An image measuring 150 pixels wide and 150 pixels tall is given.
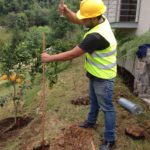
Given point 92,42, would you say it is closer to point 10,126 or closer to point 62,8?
point 62,8

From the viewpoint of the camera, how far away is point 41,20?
75.6m

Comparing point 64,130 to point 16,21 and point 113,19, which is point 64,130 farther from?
point 16,21

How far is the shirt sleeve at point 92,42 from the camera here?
4.89m

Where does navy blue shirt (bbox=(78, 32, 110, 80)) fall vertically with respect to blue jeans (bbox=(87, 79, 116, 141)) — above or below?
above

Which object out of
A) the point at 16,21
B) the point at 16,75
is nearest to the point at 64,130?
the point at 16,75

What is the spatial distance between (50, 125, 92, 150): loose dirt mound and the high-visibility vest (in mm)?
1148

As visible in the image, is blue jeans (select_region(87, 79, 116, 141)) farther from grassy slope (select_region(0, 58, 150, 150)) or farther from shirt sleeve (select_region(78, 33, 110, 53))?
shirt sleeve (select_region(78, 33, 110, 53))

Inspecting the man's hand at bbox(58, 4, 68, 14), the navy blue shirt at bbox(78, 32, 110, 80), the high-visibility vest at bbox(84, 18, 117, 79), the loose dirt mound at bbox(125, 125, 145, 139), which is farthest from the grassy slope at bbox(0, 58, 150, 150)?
the man's hand at bbox(58, 4, 68, 14)

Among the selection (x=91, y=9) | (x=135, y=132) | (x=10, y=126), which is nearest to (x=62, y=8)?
(x=91, y=9)

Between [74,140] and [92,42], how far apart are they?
172 centimetres

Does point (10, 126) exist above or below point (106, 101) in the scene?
below

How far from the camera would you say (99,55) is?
5117 mm

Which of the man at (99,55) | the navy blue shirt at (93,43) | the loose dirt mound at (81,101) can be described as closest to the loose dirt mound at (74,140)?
the man at (99,55)

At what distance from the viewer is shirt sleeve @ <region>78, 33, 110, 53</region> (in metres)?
4.89
